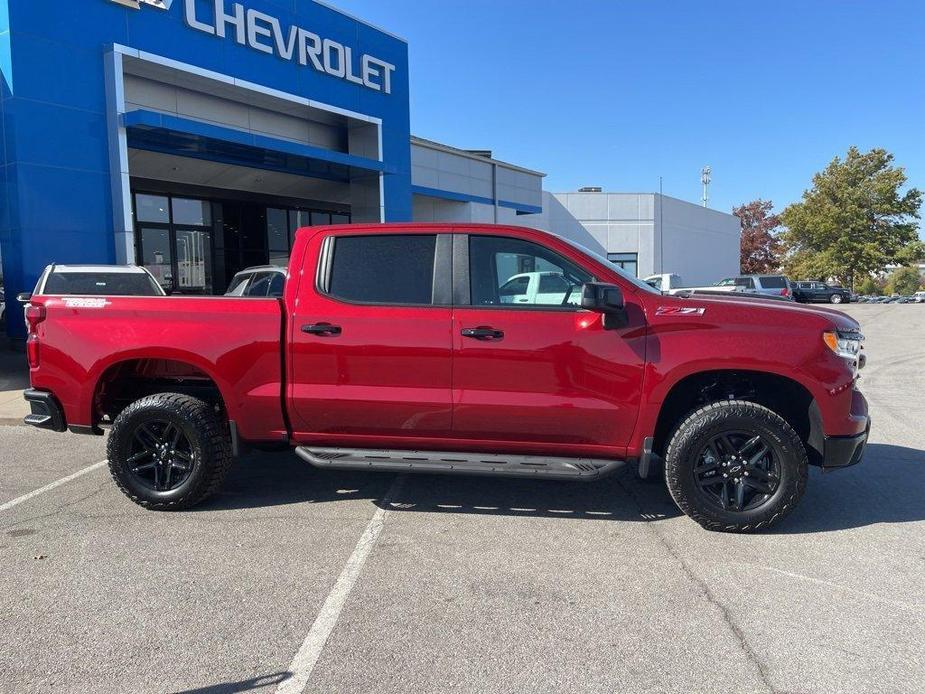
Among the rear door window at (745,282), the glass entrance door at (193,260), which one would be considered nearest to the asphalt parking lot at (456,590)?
the glass entrance door at (193,260)

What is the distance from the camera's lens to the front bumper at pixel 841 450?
13.6 feet

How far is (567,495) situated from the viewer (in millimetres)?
5051

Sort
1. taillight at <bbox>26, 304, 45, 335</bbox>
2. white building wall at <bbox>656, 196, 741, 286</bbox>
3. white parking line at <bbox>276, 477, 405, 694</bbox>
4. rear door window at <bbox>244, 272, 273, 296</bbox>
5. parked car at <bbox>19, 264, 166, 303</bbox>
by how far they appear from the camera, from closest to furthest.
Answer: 1. white parking line at <bbox>276, 477, 405, 694</bbox>
2. taillight at <bbox>26, 304, 45, 335</bbox>
3. parked car at <bbox>19, 264, 166, 303</bbox>
4. rear door window at <bbox>244, 272, 273, 296</bbox>
5. white building wall at <bbox>656, 196, 741, 286</bbox>

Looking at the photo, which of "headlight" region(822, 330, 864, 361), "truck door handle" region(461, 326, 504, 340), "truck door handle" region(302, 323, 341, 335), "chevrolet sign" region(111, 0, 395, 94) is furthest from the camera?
"chevrolet sign" region(111, 0, 395, 94)

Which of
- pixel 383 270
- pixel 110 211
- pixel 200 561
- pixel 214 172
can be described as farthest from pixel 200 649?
pixel 214 172

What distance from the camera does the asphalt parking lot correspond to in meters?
2.77

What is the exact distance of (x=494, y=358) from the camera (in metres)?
4.26

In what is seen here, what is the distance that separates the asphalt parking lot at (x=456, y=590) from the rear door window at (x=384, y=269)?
1.54 metres

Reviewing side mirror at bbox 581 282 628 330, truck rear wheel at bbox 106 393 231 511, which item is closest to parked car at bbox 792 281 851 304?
side mirror at bbox 581 282 628 330

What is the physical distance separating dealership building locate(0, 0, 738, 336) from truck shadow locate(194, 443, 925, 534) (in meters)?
9.51

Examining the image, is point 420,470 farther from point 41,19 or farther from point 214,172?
point 214,172

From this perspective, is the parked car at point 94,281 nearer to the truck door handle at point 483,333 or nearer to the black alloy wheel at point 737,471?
the truck door handle at point 483,333

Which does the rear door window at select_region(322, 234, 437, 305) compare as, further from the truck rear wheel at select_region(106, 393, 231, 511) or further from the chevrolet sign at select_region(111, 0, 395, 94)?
the chevrolet sign at select_region(111, 0, 395, 94)

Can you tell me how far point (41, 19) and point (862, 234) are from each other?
55917mm
